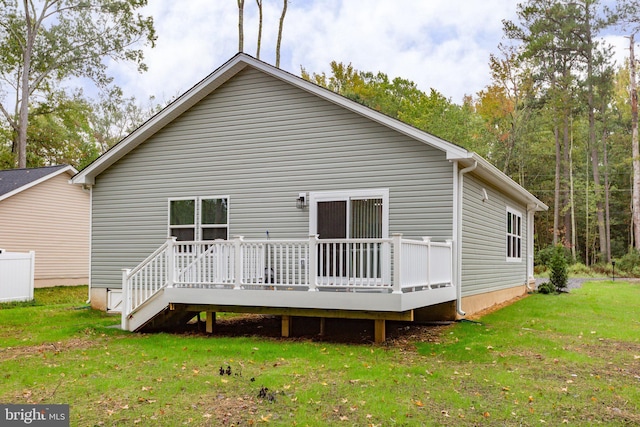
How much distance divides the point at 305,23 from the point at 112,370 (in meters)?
26.1

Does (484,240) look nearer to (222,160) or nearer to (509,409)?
(222,160)

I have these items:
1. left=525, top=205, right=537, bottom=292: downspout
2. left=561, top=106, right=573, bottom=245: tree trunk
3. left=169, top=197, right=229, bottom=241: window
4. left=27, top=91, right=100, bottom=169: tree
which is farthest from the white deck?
left=561, top=106, right=573, bottom=245: tree trunk

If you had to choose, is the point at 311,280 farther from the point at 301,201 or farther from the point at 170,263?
the point at 301,201

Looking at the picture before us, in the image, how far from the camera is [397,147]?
434 inches

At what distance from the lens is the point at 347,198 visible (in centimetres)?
1138

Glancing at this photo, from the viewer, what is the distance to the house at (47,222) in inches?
773

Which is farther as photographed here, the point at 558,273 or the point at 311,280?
the point at 558,273

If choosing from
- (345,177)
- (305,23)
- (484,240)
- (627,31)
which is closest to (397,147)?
(345,177)

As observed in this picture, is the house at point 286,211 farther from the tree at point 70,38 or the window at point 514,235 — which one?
the tree at point 70,38

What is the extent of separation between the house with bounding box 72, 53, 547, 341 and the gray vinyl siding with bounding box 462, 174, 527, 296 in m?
0.05

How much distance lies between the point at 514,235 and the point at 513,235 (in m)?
0.18

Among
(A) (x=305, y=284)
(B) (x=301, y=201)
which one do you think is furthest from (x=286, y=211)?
(A) (x=305, y=284)

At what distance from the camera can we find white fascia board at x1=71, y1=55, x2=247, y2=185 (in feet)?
40.5

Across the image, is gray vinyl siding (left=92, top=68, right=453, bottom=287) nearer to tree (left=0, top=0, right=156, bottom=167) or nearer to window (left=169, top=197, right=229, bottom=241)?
window (left=169, top=197, right=229, bottom=241)
